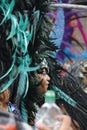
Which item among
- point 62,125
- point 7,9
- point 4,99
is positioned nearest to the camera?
point 62,125

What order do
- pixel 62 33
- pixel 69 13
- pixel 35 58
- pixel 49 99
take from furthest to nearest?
pixel 69 13 → pixel 62 33 → pixel 35 58 → pixel 49 99

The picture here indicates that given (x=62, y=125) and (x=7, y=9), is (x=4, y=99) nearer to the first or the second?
(x=7, y=9)

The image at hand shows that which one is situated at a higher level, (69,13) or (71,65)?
(69,13)

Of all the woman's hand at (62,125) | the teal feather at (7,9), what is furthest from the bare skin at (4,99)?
the woman's hand at (62,125)

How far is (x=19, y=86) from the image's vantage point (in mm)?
3070

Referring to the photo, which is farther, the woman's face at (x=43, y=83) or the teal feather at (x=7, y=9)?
the woman's face at (x=43, y=83)

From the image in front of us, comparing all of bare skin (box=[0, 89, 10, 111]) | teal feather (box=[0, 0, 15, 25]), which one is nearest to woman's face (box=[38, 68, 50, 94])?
bare skin (box=[0, 89, 10, 111])

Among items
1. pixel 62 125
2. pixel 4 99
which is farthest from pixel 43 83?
pixel 62 125

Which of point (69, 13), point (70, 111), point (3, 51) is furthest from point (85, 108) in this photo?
point (69, 13)

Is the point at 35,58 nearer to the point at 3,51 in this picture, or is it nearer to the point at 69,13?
the point at 3,51

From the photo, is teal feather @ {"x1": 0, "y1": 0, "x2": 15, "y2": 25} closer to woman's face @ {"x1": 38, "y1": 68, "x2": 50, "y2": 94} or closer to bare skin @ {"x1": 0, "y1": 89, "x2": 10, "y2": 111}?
bare skin @ {"x1": 0, "y1": 89, "x2": 10, "y2": 111}

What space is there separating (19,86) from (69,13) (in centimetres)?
367

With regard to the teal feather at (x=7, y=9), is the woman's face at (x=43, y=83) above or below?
below

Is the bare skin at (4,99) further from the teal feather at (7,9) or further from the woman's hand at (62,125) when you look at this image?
the woman's hand at (62,125)
